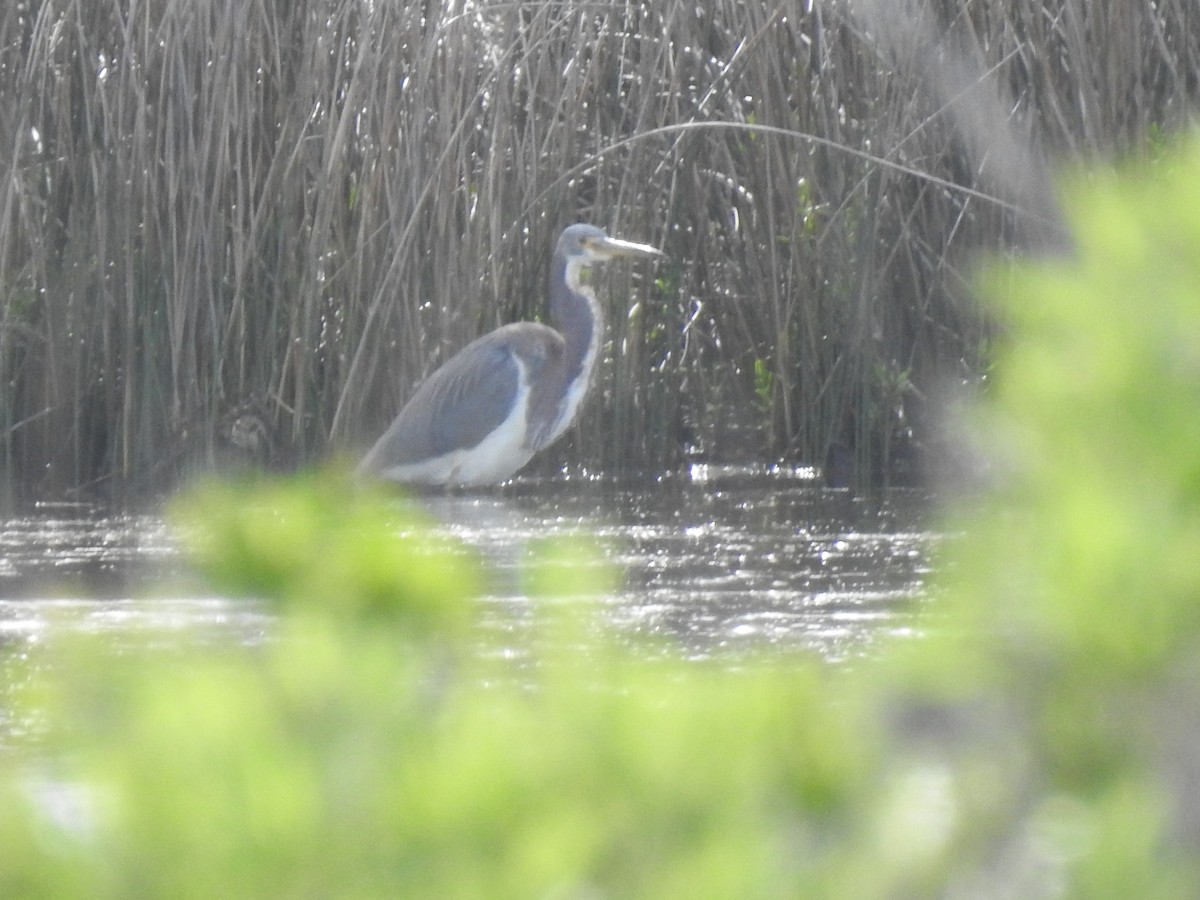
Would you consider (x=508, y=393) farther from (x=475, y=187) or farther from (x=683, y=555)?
(x=683, y=555)

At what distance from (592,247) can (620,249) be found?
10 cm

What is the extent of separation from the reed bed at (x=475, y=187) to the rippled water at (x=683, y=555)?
361 mm

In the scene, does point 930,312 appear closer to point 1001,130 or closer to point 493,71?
point 1001,130


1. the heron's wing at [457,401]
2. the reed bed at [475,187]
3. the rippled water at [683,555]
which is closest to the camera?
the rippled water at [683,555]

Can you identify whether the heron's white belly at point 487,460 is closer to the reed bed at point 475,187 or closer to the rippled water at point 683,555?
the rippled water at point 683,555

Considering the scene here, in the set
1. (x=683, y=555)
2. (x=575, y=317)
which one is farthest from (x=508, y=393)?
(x=683, y=555)

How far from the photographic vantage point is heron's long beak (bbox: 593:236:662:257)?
5.93 meters

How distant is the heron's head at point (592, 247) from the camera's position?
5.94 m

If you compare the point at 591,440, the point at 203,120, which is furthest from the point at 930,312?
the point at 203,120

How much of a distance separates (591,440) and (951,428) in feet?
3.99

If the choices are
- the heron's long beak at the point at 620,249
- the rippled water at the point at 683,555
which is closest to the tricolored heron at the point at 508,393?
the heron's long beak at the point at 620,249

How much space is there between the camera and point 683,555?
4.95m

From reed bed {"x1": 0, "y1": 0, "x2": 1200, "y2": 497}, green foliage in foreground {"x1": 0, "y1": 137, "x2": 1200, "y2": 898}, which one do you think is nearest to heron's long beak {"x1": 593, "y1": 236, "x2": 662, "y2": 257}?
reed bed {"x1": 0, "y1": 0, "x2": 1200, "y2": 497}

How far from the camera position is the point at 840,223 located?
5.95 metres
